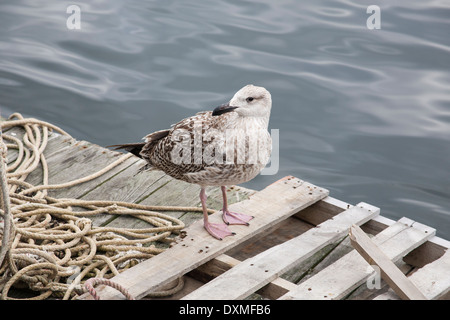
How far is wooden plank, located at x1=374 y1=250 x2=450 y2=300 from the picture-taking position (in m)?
3.77

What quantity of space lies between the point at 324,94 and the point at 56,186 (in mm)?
4482

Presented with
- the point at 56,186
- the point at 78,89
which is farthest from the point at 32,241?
the point at 78,89

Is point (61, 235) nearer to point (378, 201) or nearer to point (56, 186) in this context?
point (56, 186)

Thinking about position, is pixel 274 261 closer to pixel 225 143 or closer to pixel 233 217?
pixel 233 217

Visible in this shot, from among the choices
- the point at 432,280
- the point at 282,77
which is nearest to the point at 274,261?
the point at 432,280

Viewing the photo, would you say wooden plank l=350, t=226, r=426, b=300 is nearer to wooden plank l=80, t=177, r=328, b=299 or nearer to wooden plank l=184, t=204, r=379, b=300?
wooden plank l=184, t=204, r=379, b=300

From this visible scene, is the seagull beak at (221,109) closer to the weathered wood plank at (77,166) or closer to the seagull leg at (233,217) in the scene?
the seagull leg at (233,217)

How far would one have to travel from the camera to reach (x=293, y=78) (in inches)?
355

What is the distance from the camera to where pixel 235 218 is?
4547 mm

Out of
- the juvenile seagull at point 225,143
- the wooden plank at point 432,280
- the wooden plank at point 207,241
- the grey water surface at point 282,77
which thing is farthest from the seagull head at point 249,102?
the grey water surface at point 282,77

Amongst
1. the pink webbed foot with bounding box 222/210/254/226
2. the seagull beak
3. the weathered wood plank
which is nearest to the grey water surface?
the weathered wood plank

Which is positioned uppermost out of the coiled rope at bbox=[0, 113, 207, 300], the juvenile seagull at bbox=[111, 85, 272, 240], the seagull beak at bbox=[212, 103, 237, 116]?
the seagull beak at bbox=[212, 103, 237, 116]

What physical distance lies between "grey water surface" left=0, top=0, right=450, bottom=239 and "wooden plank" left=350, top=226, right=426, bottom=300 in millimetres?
3191
